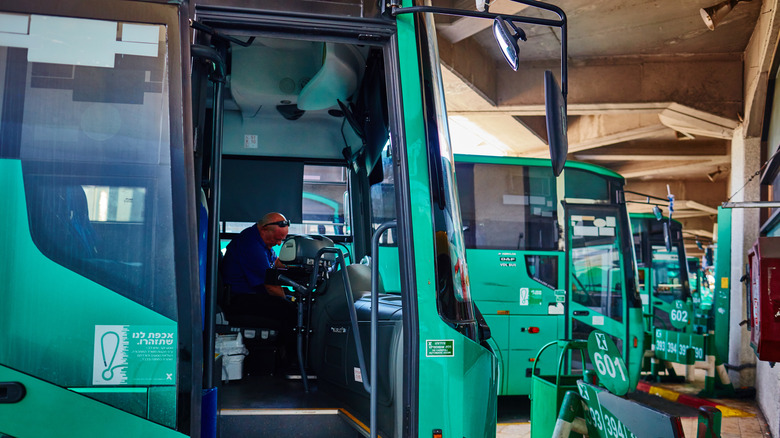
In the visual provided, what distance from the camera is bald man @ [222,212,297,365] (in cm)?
514

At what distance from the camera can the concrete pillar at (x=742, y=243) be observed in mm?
9648

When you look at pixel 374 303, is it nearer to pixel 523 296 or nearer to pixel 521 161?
pixel 523 296

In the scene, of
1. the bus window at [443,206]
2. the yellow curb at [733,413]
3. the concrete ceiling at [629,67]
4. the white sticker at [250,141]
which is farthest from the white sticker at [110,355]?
the yellow curb at [733,413]

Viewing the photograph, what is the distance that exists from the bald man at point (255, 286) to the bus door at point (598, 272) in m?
4.53

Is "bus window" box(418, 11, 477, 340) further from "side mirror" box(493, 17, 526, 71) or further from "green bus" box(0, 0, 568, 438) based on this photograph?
"side mirror" box(493, 17, 526, 71)

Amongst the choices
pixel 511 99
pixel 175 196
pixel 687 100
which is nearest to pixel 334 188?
pixel 175 196

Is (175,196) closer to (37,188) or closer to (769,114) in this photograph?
(37,188)

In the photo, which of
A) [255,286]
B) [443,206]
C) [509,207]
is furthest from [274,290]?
[509,207]

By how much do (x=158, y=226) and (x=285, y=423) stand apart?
1713mm

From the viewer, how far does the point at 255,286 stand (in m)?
5.31

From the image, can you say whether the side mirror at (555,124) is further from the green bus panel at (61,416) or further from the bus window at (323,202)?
the bus window at (323,202)

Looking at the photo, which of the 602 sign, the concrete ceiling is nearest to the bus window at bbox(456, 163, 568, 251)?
the concrete ceiling

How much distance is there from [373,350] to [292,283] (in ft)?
5.41

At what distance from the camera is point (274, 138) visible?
5770mm
